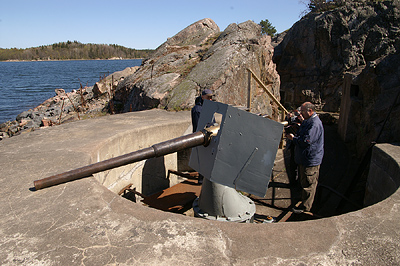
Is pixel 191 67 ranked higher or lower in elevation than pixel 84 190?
higher

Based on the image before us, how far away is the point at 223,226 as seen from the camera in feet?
7.46

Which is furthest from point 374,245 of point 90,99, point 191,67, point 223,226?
point 90,99

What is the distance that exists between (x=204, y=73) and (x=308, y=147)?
4192 millimetres

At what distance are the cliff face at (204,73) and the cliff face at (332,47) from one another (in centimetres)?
735

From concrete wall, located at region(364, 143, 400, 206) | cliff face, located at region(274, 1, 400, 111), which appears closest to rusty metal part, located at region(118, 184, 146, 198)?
concrete wall, located at region(364, 143, 400, 206)

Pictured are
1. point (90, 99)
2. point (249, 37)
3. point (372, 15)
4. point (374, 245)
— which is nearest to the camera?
point (374, 245)

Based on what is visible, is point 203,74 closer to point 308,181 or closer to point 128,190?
point 128,190

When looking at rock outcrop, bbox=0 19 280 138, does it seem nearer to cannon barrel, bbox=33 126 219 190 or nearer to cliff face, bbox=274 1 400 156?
cliff face, bbox=274 1 400 156

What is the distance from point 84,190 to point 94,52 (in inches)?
5672

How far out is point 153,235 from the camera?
2.15 m

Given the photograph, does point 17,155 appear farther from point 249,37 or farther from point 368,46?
point 368,46

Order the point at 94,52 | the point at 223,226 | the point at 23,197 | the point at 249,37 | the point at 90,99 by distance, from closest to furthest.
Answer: the point at 223,226, the point at 23,197, the point at 249,37, the point at 90,99, the point at 94,52

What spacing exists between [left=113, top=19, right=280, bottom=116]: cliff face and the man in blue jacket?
3147 mm

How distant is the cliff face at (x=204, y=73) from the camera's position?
7184 mm
